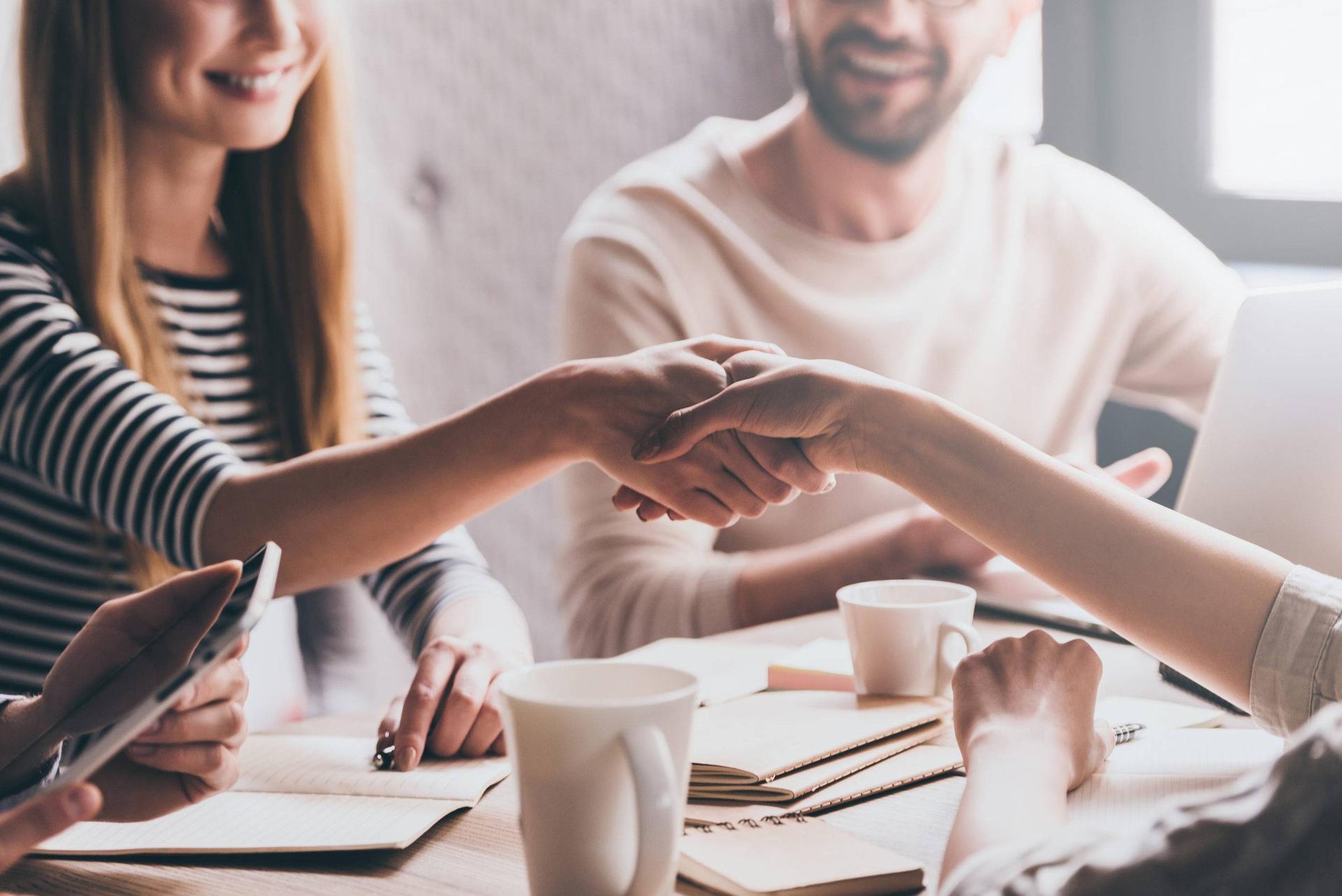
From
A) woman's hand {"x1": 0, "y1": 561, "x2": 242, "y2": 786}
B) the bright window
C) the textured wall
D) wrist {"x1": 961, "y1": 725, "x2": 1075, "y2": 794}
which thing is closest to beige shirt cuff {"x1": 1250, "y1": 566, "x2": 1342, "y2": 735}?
wrist {"x1": 961, "y1": 725, "x2": 1075, "y2": 794}

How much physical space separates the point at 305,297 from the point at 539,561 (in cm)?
89

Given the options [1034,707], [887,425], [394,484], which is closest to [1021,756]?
[1034,707]

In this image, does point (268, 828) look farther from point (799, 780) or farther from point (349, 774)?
point (799, 780)

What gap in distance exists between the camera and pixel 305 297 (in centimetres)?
142

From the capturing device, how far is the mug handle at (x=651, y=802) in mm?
519

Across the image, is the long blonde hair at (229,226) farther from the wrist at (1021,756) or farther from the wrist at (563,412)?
the wrist at (1021,756)

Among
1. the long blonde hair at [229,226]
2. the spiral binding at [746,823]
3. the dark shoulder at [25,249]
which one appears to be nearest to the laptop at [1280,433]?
the spiral binding at [746,823]

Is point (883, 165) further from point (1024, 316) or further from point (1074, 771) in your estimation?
point (1074, 771)

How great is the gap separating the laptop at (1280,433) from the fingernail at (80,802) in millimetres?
705

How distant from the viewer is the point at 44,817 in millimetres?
498

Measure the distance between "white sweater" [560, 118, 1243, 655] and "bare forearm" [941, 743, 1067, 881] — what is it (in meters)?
0.84

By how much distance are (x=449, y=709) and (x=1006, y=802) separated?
382mm

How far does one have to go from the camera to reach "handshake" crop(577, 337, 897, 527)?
98 centimetres

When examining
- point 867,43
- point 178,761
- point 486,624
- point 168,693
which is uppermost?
point 867,43
